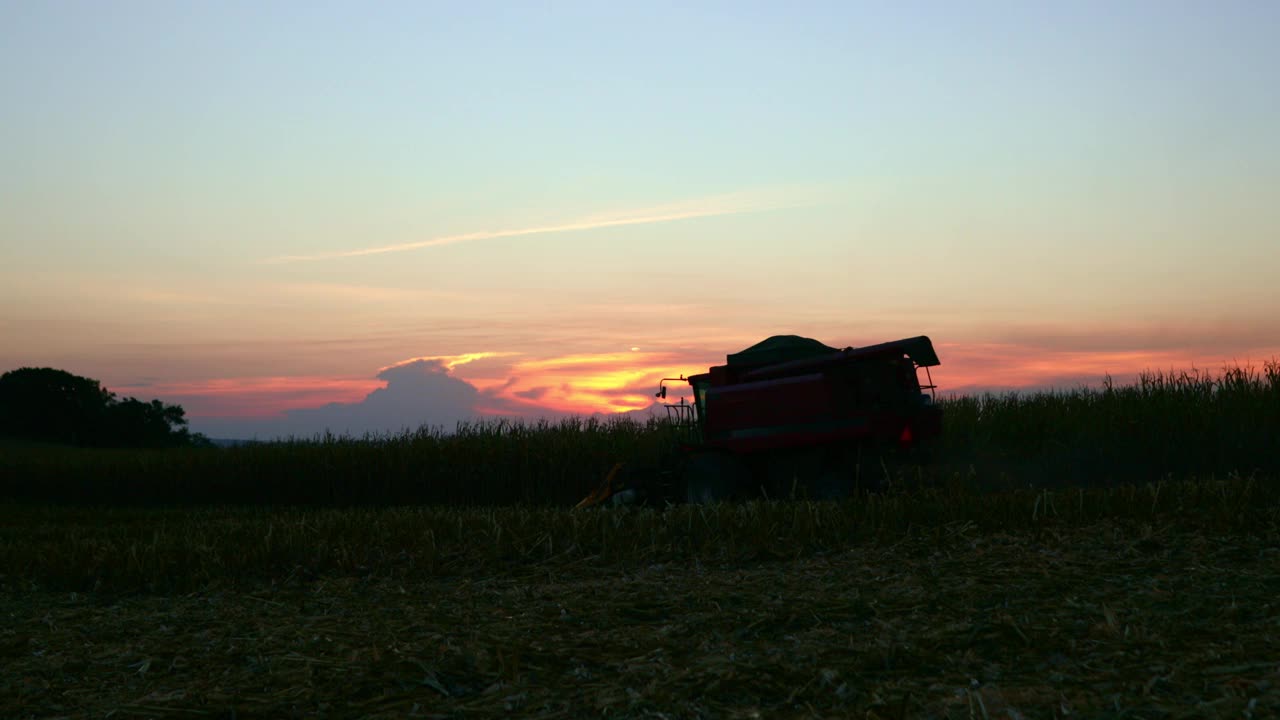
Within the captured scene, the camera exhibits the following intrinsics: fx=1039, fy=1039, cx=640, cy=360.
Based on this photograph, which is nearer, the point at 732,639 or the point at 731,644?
the point at 731,644

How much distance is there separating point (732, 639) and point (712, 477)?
8.26 metres

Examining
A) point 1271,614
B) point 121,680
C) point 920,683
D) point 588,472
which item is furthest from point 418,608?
point 588,472

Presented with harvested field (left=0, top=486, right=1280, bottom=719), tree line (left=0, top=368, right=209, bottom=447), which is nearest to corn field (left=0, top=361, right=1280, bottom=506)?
harvested field (left=0, top=486, right=1280, bottom=719)

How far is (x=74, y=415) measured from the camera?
42.3 m

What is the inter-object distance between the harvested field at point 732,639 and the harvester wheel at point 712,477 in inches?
192

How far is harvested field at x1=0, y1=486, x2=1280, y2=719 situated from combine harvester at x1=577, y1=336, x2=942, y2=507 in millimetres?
4363

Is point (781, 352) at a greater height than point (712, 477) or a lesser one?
greater

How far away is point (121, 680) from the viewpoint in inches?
222

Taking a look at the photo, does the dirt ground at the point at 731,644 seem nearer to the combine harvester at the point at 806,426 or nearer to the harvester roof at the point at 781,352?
the combine harvester at the point at 806,426

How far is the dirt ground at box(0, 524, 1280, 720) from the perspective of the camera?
454 centimetres

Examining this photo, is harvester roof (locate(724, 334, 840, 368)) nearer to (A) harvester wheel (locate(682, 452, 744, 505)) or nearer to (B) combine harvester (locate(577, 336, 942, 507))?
(B) combine harvester (locate(577, 336, 942, 507))

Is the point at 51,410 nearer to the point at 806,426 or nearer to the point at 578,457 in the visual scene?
the point at 578,457

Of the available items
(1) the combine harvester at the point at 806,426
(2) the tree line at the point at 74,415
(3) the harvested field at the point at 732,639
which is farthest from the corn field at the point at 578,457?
(2) the tree line at the point at 74,415

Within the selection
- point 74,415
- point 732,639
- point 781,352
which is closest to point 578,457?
point 781,352
